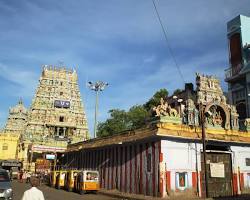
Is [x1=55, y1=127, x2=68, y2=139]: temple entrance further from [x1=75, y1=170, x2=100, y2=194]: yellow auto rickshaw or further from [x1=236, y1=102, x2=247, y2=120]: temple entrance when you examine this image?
[x1=75, y1=170, x2=100, y2=194]: yellow auto rickshaw

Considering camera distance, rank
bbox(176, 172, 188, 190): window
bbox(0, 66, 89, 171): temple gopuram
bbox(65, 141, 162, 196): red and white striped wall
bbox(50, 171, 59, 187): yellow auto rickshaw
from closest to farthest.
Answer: bbox(176, 172, 188, 190): window < bbox(65, 141, 162, 196): red and white striped wall < bbox(50, 171, 59, 187): yellow auto rickshaw < bbox(0, 66, 89, 171): temple gopuram

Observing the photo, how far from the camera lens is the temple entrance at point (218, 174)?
880 inches

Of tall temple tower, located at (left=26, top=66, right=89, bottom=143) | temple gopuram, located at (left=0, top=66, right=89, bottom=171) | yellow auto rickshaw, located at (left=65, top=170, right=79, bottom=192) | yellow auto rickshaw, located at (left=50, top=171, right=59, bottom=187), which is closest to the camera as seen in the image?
yellow auto rickshaw, located at (left=65, top=170, right=79, bottom=192)

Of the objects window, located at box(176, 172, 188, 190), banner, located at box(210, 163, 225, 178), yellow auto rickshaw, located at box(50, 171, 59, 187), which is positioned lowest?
yellow auto rickshaw, located at box(50, 171, 59, 187)

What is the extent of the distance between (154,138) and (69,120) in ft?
205

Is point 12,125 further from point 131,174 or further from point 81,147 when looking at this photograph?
point 131,174

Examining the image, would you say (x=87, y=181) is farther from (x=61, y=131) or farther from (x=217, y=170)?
(x=61, y=131)

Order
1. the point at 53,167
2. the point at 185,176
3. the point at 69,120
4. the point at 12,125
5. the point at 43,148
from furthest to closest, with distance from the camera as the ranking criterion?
the point at 12,125 → the point at 69,120 → the point at 43,148 → the point at 53,167 → the point at 185,176

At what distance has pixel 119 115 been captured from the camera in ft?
202

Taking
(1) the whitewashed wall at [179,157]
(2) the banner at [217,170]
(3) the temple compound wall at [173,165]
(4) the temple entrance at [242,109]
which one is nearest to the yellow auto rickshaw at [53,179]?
(3) the temple compound wall at [173,165]

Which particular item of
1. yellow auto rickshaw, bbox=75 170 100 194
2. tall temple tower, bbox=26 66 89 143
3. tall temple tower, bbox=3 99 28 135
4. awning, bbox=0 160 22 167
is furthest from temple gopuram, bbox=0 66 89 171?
yellow auto rickshaw, bbox=75 170 100 194

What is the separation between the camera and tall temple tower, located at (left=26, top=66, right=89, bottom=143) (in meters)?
79.1

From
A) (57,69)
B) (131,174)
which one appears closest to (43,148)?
(131,174)

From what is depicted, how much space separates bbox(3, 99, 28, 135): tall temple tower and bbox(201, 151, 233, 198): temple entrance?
9047 cm
